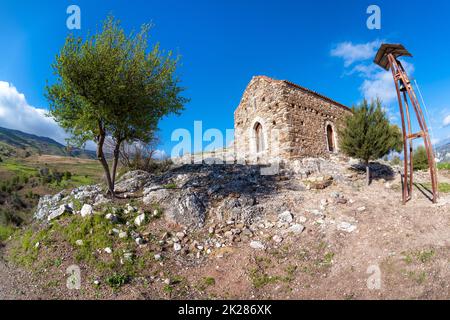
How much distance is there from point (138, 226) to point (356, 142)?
1383 centimetres

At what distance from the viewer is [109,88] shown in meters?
10.9

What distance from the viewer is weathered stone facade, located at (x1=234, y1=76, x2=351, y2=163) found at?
19031 millimetres

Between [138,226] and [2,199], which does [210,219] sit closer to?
[138,226]

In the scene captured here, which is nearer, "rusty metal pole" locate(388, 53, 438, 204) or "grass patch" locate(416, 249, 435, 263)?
"grass patch" locate(416, 249, 435, 263)

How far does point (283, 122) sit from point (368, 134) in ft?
20.5

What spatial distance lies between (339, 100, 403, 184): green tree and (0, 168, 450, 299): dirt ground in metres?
5.67

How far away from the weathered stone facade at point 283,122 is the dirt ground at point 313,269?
10.0m

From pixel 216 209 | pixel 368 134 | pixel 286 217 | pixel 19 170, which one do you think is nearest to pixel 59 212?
pixel 216 209

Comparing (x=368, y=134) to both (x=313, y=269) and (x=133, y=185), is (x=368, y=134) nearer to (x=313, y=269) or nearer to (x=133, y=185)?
(x=313, y=269)

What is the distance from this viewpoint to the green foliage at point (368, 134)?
48.2 feet

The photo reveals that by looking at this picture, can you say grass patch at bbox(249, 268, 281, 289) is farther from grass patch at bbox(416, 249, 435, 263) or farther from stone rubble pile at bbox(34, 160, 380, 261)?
grass patch at bbox(416, 249, 435, 263)

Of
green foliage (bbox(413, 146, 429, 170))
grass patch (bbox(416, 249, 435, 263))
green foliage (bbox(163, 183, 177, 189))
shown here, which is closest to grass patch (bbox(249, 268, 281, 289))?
grass patch (bbox(416, 249, 435, 263))

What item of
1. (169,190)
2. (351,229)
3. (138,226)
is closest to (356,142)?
(351,229)

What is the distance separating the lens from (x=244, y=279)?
7031 mm
